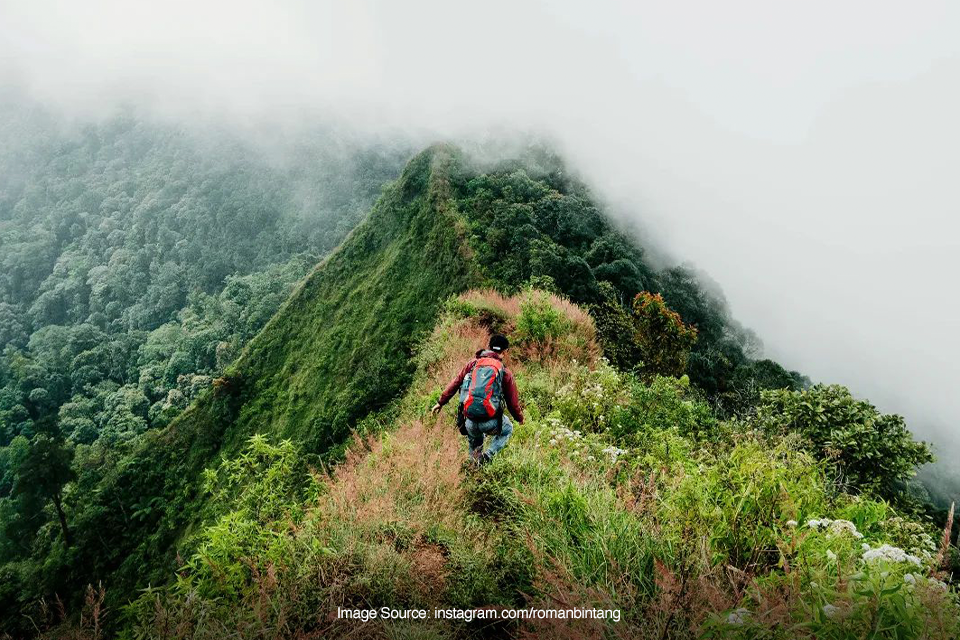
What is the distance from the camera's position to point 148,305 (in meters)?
95.0

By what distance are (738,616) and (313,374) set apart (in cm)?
2278

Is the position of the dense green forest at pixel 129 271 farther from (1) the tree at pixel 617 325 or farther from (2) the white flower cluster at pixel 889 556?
(2) the white flower cluster at pixel 889 556

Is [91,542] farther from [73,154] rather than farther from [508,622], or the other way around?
[73,154]

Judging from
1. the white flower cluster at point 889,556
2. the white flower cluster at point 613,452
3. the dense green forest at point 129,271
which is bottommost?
the dense green forest at point 129,271

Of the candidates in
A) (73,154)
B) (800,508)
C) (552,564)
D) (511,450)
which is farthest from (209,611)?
(73,154)

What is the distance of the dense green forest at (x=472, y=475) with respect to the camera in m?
3.18

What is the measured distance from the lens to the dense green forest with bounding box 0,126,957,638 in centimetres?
318

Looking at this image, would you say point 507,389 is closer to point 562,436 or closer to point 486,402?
point 486,402

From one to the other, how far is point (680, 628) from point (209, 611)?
9.76 ft

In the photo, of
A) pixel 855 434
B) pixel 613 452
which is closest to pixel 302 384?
pixel 613 452

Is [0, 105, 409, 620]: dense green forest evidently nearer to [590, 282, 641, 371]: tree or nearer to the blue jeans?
[590, 282, 641, 371]: tree

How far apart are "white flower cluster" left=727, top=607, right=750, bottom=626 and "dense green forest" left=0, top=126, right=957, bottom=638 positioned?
0.05 ft

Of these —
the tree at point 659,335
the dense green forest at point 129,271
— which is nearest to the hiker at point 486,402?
the tree at point 659,335

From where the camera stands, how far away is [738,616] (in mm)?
2420
